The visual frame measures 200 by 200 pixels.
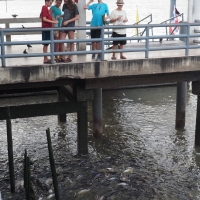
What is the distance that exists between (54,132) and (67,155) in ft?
7.84

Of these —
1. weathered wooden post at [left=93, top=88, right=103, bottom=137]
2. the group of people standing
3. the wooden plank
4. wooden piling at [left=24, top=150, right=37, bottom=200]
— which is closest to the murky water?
weathered wooden post at [left=93, top=88, right=103, bottom=137]

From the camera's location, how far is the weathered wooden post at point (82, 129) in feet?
38.7

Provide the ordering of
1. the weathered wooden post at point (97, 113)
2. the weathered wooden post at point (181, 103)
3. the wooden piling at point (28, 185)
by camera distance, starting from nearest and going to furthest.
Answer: the wooden piling at point (28, 185) → the weathered wooden post at point (97, 113) → the weathered wooden post at point (181, 103)

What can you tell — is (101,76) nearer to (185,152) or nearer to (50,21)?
(50,21)

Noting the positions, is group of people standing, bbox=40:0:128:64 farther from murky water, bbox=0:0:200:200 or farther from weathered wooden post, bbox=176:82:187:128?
weathered wooden post, bbox=176:82:187:128

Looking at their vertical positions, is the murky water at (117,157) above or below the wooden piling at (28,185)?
below

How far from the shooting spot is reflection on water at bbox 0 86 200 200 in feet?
36.3

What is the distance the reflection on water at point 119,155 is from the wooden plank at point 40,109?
1.78 m

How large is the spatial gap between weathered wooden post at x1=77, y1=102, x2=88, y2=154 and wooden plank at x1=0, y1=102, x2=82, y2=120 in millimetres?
151

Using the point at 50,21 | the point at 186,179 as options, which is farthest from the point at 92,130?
the point at 50,21

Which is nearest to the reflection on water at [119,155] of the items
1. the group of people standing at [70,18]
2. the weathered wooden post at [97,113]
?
the weathered wooden post at [97,113]

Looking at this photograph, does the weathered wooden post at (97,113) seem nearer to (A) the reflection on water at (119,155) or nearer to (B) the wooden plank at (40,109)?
(A) the reflection on water at (119,155)

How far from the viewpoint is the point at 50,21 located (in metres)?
10.6

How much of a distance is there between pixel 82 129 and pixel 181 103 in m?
4.85
